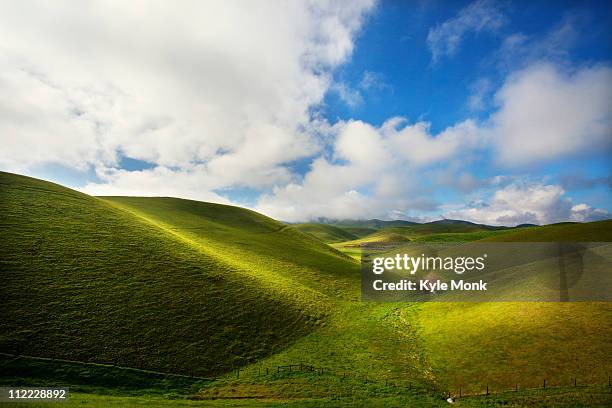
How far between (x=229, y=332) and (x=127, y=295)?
14.8m

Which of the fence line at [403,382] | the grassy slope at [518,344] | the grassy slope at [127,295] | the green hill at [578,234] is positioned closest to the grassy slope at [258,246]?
the grassy slope at [127,295]

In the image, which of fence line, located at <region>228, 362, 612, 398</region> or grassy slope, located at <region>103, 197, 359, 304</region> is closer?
fence line, located at <region>228, 362, 612, 398</region>

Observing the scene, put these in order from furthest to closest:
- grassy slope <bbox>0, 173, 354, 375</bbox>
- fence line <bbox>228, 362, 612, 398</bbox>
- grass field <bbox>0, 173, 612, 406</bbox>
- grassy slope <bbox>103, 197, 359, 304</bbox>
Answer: grassy slope <bbox>103, 197, 359, 304</bbox> → grassy slope <bbox>0, 173, 354, 375</bbox> → grass field <bbox>0, 173, 612, 406</bbox> → fence line <bbox>228, 362, 612, 398</bbox>

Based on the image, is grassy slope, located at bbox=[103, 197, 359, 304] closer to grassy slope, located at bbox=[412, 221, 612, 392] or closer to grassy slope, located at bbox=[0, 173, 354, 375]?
grassy slope, located at bbox=[0, 173, 354, 375]

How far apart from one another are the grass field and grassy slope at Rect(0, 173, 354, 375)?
20cm

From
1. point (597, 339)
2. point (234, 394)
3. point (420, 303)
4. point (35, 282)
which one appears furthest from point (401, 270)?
point (35, 282)

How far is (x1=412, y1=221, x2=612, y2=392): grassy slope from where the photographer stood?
2933 centimetres

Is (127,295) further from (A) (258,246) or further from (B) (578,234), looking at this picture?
(B) (578,234)

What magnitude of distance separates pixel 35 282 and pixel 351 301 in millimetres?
49415

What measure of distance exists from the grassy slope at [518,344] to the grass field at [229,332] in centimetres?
17

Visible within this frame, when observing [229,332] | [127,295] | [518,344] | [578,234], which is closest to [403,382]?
[518,344]

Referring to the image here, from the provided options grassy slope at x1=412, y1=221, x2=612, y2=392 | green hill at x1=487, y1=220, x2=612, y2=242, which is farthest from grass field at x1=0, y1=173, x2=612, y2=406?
green hill at x1=487, y1=220, x2=612, y2=242

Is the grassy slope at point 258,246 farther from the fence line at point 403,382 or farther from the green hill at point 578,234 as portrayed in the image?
the green hill at point 578,234

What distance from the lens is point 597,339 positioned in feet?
107
